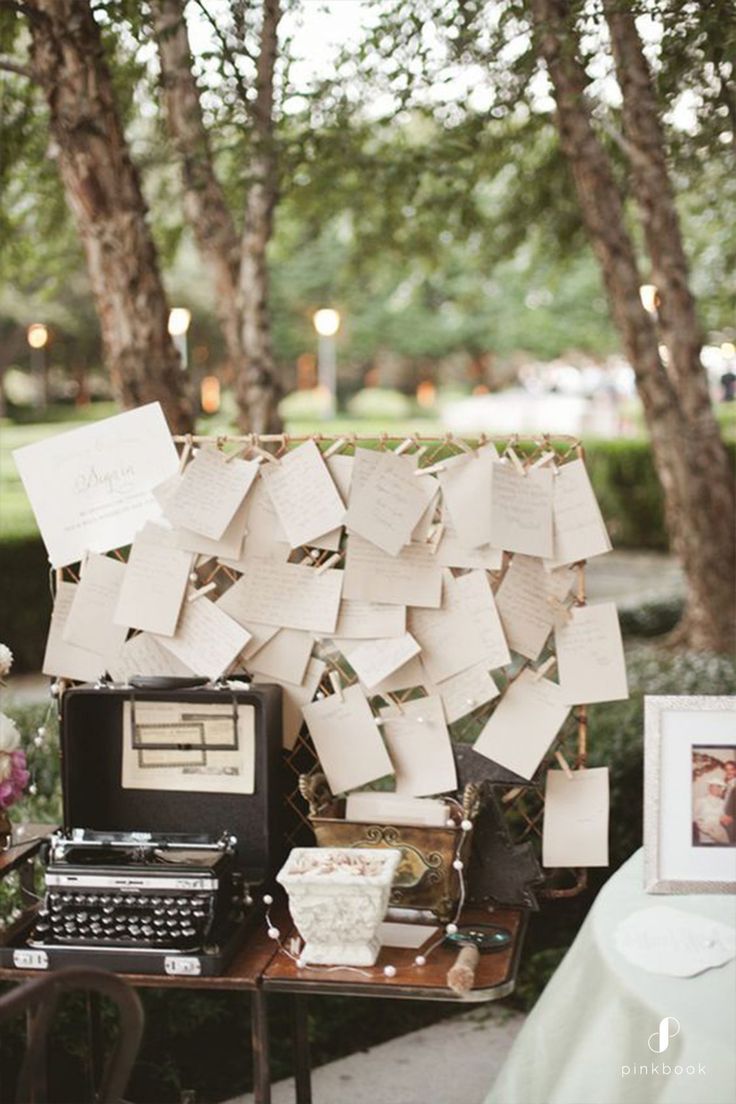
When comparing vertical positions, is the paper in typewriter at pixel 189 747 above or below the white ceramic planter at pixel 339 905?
above

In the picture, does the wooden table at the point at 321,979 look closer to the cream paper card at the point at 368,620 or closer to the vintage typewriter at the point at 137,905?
the vintage typewriter at the point at 137,905

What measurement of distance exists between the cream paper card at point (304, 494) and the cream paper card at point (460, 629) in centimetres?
27

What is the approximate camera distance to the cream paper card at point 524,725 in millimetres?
2916

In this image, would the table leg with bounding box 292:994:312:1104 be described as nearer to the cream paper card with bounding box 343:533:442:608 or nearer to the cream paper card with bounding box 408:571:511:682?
the cream paper card with bounding box 408:571:511:682

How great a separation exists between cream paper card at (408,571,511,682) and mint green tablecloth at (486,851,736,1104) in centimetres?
56

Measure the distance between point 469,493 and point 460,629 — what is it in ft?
Answer: 0.94

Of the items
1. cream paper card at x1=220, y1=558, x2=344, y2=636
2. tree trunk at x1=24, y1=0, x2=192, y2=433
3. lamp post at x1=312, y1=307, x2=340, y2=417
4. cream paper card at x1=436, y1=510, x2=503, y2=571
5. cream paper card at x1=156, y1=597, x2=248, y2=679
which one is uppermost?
lamp post at x1=312, y1=307, x2=340, y2=417

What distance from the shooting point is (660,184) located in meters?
5.70

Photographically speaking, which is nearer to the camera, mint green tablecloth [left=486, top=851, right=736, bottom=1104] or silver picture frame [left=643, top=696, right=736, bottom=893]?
mint green tablecloth [left=486, top=851, right=736, bottom=1104]

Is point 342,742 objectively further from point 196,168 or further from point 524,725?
point 196,168

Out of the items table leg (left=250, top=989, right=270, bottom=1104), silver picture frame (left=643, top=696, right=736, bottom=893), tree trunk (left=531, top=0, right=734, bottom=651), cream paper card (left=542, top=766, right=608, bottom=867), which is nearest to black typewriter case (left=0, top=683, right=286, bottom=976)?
table leg (left=250, top=989, right=270, bottom=1104)

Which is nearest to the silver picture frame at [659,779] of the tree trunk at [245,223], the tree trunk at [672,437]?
→ the tree trunk at [245,223]

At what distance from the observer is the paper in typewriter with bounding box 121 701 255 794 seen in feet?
9.29

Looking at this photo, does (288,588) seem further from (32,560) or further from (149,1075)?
(32,560)
